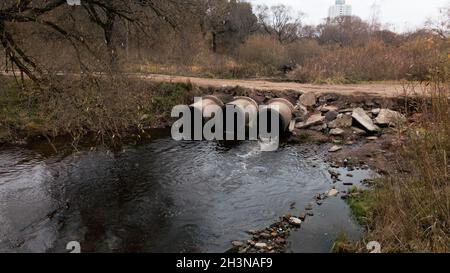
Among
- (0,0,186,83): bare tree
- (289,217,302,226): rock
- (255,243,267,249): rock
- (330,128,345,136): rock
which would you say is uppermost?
(0,0,186,83): bare tree

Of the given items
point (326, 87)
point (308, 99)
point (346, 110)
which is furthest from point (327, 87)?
point (346, 110)

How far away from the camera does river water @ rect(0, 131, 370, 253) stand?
6.96 metres

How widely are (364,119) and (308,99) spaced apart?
303cm

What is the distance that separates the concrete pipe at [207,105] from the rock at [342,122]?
13.5 ft

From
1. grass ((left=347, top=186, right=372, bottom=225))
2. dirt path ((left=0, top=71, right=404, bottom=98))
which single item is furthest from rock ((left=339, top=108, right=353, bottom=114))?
grass ((left=347, top=186, right=372, bottom=225))

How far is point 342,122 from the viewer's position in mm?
14430

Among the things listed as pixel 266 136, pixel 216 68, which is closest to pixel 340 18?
pixel 216 68

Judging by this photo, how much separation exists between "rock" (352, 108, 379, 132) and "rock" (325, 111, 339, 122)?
2.37ft

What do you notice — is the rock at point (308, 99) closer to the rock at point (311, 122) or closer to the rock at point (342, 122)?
the rock at point (311, 122)

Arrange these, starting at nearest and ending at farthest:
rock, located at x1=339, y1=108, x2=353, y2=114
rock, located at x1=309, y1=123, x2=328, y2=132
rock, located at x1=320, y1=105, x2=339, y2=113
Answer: rock, located at x1=309, y1=123, x2=328, y2=132, rock, located at x1=339, y1=108, x2=353, y2=114, rock, located at x1=320, y1=105, x2=339, y2=113

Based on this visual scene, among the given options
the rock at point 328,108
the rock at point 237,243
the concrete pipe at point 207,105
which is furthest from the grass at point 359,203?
the concrete pipe at point 207,105

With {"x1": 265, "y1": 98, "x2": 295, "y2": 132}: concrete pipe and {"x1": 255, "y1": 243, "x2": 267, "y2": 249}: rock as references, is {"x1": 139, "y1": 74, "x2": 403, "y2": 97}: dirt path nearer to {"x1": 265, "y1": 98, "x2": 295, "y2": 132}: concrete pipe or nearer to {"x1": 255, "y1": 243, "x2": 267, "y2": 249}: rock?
{"x1": 265, "y1": 98, "x2": 295, "y2": 132}: concrete pipe

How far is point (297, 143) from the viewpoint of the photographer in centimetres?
1344

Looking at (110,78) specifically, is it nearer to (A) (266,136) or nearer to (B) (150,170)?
(B) (150,170)
